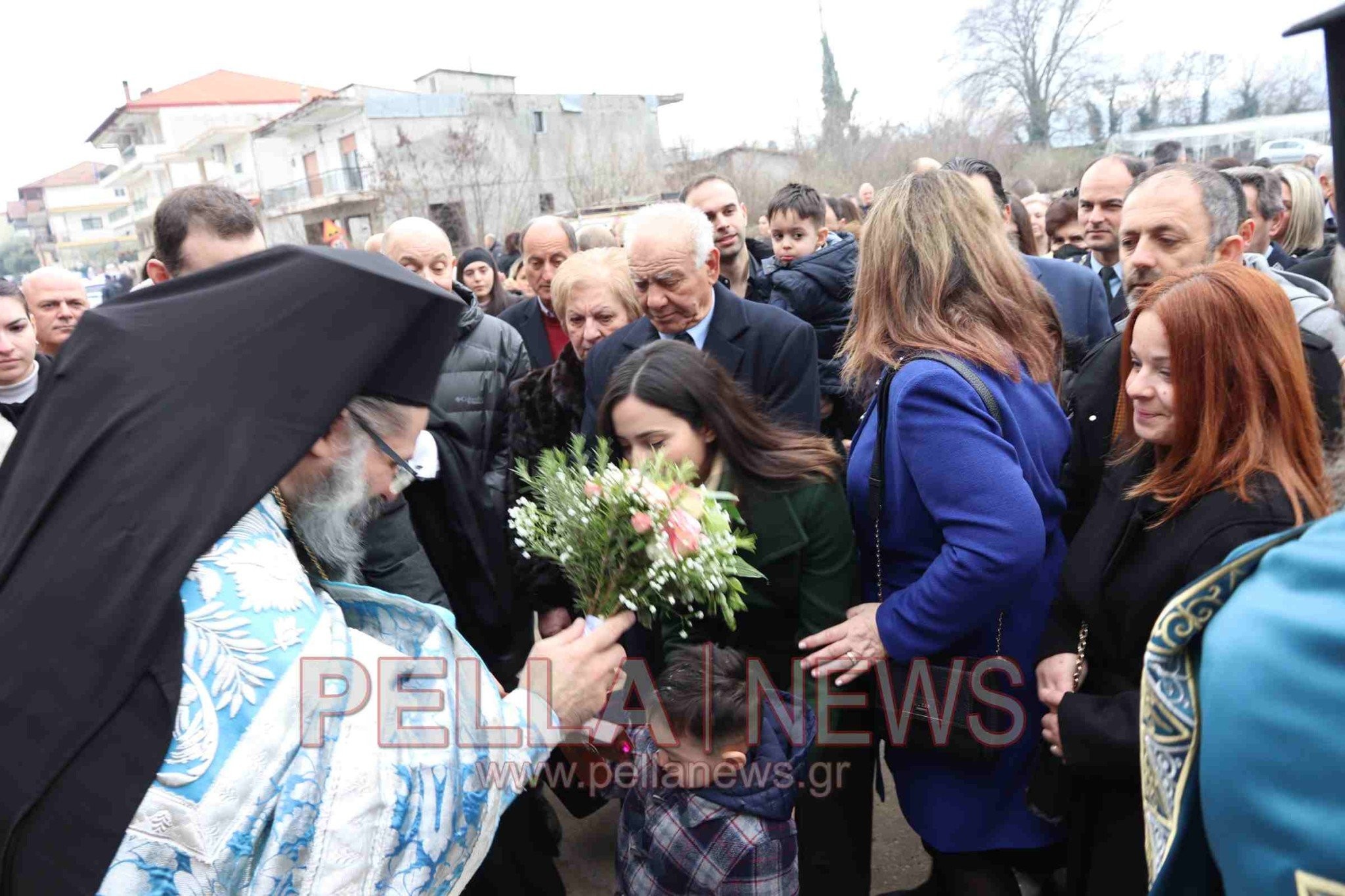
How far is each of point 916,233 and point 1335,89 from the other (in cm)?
146

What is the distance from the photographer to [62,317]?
585cm

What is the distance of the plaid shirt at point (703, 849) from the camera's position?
264cm

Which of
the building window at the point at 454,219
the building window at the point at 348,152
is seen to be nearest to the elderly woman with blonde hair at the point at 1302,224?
the building window at the point at 454,219

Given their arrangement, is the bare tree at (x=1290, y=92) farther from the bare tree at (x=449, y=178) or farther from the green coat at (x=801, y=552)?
the bare tree at (x=449, y=178)

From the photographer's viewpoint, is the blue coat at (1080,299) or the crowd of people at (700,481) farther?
the blue coat at (1080,299)

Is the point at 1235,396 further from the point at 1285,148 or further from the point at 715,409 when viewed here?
the point at 1285,148

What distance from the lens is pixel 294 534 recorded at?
197cm

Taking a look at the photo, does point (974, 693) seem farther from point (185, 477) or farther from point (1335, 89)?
point (185, 477)

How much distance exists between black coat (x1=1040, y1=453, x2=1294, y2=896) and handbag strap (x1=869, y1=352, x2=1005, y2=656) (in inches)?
11.8

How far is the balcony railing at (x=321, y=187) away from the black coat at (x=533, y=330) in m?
38.8

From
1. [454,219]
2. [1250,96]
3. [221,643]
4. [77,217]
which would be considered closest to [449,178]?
[454,219]

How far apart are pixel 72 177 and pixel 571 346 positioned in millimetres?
117269

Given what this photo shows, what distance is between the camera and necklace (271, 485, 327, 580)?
1919 mm

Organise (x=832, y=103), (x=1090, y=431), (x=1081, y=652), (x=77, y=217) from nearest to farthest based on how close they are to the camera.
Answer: (x=1081, y=652) → (x=1090, y=431) → (x=832, y=103) → (x=77, y=217)
